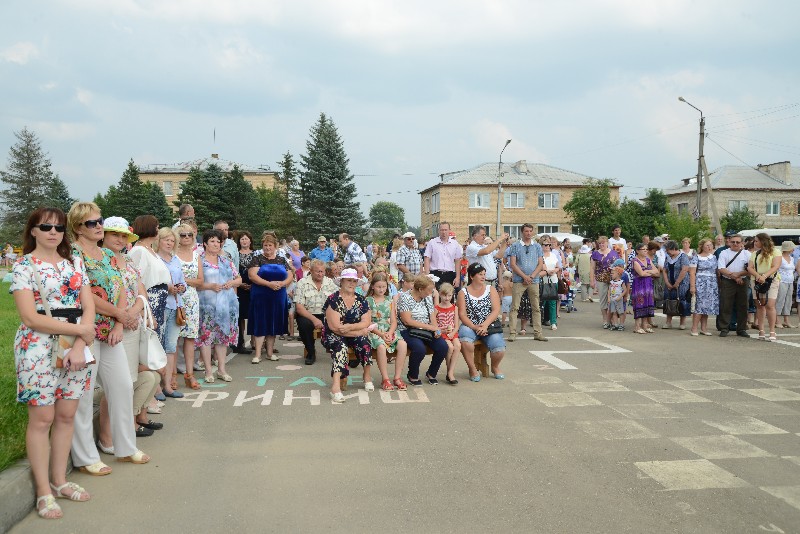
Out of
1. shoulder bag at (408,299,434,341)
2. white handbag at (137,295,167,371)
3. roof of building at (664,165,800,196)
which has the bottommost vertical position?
shoulder bag at (408,299,434,341)

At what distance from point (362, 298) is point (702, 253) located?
332 inches

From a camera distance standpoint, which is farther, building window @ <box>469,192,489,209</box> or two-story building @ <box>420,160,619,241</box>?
building window @ <box>469,192,489,209</box>

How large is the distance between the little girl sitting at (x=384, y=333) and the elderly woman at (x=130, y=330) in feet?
9.91

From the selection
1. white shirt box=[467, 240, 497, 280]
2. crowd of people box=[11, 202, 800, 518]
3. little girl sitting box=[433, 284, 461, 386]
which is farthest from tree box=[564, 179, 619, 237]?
little girl sitting box=[433, 284, 461, 386]

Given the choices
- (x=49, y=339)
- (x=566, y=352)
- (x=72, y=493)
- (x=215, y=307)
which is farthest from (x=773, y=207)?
(x=49, y=339)

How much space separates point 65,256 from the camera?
174 inches

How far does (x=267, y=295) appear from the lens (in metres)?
9.98

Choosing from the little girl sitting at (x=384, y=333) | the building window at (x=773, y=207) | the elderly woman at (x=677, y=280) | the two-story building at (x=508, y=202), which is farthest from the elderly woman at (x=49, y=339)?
the building window at (x=773, y=207)

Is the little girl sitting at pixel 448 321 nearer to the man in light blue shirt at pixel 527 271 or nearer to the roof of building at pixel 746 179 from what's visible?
the man in light blue shirt at pixel 527 271

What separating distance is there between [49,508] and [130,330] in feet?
5.07

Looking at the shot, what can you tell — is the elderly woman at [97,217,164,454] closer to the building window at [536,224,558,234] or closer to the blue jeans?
the blue jeans

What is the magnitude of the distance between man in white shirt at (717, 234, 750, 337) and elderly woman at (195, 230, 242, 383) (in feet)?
31.7

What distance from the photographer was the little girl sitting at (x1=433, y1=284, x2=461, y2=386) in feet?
28.2

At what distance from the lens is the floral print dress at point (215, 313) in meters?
8.30
